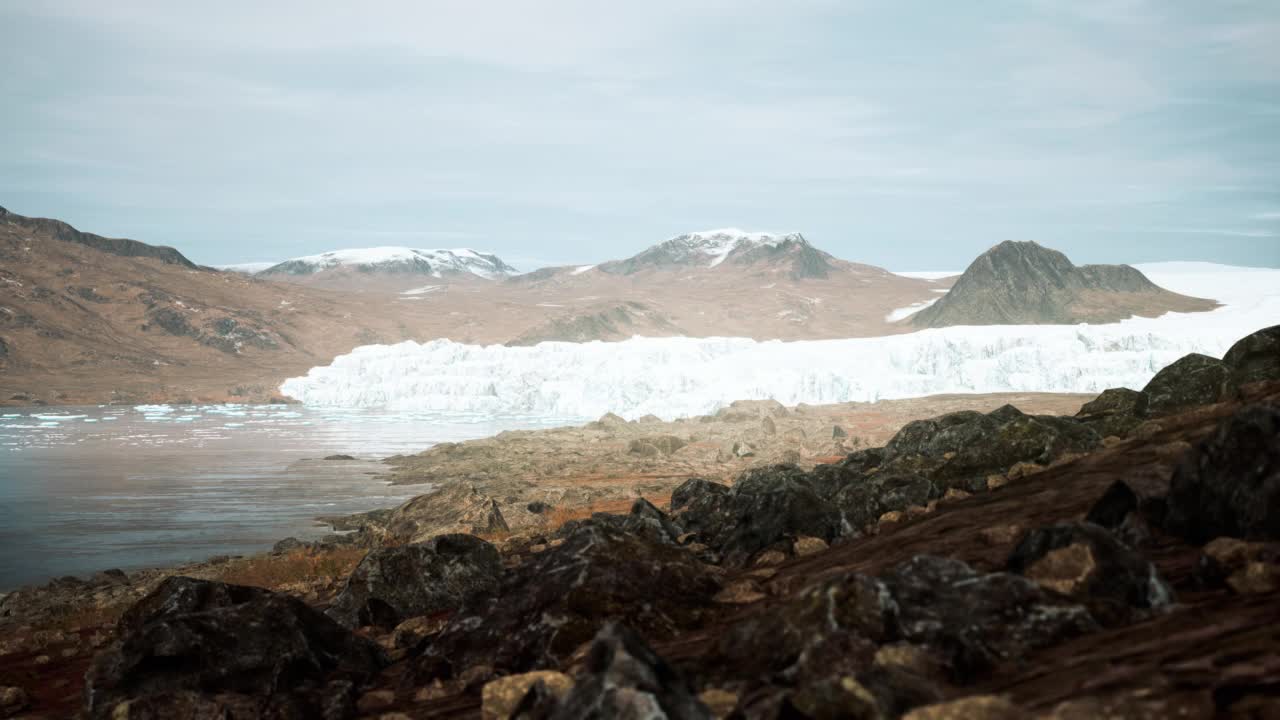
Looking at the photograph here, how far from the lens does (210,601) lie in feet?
29.0

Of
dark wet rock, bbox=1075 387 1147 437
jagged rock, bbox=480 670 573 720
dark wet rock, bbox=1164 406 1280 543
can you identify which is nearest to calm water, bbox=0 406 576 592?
jagged rock, bbox=480 670 573 720

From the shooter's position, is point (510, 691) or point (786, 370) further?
point (786, 370)

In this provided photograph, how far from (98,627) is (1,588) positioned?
875 centimetres

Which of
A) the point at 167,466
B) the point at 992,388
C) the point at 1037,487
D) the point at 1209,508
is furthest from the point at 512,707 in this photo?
the point at 992,388

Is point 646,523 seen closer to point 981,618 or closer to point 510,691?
point 510,691

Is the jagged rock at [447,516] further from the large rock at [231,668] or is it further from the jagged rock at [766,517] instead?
the large rock at [231,668]

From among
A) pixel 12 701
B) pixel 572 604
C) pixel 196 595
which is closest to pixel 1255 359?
pixel 572 604

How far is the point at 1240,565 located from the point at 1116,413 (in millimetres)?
9463

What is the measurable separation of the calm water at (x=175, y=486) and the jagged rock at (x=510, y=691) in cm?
2028

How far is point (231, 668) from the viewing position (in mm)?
7242

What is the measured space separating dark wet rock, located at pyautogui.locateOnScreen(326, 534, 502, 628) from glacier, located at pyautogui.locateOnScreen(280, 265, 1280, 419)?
56.8 metres

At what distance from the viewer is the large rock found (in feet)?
22.2

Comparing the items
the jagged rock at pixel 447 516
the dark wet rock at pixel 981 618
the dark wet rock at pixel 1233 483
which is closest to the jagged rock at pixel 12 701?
the dark wet rock at pixel 981 618

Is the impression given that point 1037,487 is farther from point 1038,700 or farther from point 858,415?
point 858,415
